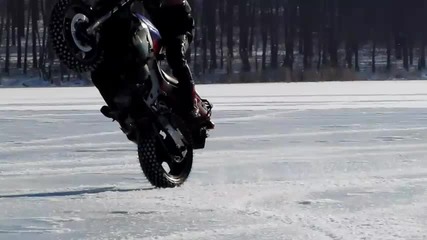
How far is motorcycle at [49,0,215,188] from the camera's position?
20.1 feet

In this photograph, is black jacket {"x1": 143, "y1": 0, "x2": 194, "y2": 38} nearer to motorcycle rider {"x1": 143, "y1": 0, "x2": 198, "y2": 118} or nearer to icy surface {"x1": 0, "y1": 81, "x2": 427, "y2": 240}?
motorcycle rider {"x1": 143, "y1": 0, "x2": 198, "y2": 118}

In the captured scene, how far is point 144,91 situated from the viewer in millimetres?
6531

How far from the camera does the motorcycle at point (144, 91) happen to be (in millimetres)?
6137

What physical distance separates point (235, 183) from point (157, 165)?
2.10 feet

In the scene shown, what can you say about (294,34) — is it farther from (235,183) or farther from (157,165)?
(157,165)

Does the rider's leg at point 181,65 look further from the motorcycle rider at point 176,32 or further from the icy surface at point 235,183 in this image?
the icy surface at point 235,183

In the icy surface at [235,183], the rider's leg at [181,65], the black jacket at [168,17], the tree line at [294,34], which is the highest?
the black jacket at [168,17]

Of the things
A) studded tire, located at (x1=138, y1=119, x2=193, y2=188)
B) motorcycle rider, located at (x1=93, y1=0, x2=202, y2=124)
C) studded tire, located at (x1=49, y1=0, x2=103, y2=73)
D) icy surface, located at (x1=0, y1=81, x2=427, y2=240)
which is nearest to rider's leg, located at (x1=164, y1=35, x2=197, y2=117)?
motorcycle rider, located at (x1=93, y1=0, x2=202, y2=124)

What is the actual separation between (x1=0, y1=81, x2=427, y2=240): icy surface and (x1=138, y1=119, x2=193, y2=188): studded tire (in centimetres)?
9

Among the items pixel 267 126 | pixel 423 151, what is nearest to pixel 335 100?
pixel 267 126

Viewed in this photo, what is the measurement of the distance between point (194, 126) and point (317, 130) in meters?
4.36

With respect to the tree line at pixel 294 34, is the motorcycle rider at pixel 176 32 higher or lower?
higher

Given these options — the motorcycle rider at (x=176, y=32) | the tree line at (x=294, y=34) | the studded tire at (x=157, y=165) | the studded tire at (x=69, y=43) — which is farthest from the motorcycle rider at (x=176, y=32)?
the tree line at (x=294, y=34)

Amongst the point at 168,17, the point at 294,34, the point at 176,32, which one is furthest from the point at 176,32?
the point at 294,34
